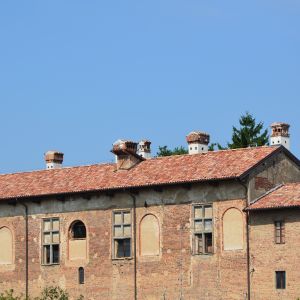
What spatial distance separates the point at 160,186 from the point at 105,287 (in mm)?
5732

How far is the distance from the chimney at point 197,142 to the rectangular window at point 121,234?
463 centimetres

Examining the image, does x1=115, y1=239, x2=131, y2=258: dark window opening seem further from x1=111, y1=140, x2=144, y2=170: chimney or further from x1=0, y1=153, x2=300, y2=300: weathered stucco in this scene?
x1=111, y1=140, x2=144, y2=170: chimney

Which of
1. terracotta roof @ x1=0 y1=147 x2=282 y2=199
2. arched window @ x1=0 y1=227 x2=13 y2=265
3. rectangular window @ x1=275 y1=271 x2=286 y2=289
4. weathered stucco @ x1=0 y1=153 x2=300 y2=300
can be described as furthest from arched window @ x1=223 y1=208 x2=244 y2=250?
arched window @ x1=0 y1=227 x2=13 y2=265

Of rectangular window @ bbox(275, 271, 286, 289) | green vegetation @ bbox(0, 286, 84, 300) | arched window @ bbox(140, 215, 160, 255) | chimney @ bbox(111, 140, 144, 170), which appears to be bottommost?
green vegetation @ bbox(0, 286, 84, 300)

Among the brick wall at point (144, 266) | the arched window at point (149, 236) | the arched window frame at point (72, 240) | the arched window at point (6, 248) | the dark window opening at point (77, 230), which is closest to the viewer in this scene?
the brick wall at point (144, 266)

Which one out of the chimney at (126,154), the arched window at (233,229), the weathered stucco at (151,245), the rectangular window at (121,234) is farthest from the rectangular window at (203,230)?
the chimney at (126,154)

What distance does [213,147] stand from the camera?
306 feet

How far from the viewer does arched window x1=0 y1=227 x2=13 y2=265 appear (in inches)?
2621

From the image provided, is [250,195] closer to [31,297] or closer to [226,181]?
[226,181]

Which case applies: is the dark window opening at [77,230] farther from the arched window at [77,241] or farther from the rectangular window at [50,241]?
the rectangular window at [50,241]

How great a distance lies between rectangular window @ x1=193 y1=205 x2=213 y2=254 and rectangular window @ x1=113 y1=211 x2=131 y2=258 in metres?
3.92

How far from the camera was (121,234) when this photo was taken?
6259 cm

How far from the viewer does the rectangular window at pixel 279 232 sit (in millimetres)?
56734

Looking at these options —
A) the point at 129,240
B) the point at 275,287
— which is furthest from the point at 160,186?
the point at 275,287
